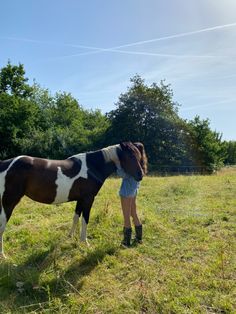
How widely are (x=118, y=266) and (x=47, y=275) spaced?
3.30 ft

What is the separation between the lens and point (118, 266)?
441 cm

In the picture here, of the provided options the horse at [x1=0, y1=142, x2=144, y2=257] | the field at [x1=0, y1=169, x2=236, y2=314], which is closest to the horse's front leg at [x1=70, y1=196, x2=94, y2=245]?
the horse at [x1=0, y1=142, x2=144, y2=257]

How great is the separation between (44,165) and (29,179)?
330 millimetres

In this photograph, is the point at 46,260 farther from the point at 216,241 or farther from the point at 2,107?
the point at 2,107

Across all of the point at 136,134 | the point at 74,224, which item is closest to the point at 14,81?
the point at 136,134

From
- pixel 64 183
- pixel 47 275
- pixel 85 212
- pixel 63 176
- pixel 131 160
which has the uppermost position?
pixel 131 160

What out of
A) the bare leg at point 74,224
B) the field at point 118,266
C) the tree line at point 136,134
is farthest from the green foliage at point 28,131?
the bare leg at point 74,224

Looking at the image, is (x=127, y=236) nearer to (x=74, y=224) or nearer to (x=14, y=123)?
(x=74, y=224)

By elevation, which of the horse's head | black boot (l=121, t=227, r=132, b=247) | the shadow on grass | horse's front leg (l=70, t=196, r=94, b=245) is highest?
the horse's head

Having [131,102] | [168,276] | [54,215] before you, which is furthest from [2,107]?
[168,276]

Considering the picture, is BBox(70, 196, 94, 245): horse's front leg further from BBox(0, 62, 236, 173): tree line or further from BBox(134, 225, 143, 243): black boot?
BBox(0, 62, 236, 173): tree line

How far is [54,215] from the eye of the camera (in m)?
7.16

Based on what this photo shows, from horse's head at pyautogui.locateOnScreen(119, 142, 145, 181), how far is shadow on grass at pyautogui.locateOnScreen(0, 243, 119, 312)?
1.28m

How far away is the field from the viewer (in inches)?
135
